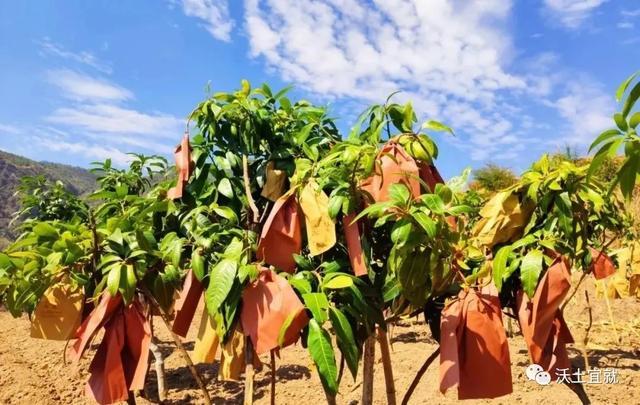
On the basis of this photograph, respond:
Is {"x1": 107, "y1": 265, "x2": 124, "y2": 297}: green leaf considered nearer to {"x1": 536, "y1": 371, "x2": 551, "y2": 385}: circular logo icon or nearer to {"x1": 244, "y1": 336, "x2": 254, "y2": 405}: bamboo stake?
{"x1": 244, "y1": 336, "x2": 254, "y2": 405}: bamboo stake

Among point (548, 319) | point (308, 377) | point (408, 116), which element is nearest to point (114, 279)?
point (408, 116)

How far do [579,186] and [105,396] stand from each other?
957 millimetres

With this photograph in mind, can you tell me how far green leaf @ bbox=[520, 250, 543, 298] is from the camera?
2.91 feet

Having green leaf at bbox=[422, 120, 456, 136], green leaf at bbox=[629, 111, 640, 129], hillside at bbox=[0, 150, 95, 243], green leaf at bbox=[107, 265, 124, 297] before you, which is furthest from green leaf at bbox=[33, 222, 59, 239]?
hillside at bbox=[0, 150, 95, 243]

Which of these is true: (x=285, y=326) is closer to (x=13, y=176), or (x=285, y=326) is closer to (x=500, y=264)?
(x=500, y=264)

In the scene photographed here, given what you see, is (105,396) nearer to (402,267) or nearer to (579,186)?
(402,267)

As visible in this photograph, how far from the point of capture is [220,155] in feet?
4.04

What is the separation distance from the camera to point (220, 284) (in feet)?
2.87

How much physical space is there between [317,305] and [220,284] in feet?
0.58

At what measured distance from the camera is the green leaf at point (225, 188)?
1.17 metres

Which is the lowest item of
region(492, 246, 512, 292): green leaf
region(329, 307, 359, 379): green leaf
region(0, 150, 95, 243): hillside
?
region(329, 307, 359, 379): green leaf

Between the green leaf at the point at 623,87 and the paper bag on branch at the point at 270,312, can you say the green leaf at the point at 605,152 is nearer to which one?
the green leaf at the point at 623,87

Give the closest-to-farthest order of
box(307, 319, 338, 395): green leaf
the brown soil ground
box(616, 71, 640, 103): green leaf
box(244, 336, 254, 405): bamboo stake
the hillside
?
box(616, 71, 640, 103): green leaf
box(307, 319, 338, 395): green leaf
box(244, 336, 254, 405): bamboo stake
the brown soil ground
the hillside

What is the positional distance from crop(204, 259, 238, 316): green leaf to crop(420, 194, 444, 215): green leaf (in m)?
0.35
